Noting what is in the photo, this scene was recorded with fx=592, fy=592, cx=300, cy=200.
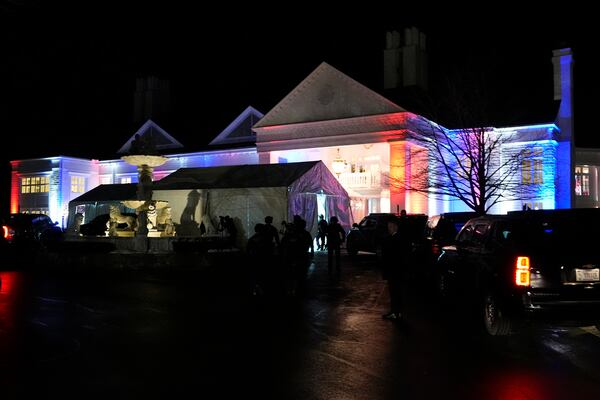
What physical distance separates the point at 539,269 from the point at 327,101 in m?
26.7

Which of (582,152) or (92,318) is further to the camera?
(582,152)

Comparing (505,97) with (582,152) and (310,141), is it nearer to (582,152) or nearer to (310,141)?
(582,152)

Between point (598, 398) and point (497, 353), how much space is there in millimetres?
1995

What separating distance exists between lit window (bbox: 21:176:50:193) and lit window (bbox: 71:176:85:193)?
1751 millimetres

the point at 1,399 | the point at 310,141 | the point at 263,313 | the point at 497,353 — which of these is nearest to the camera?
the point at 1,399

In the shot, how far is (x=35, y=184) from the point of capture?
148 ft

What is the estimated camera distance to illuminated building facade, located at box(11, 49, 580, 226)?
30656 millimetres

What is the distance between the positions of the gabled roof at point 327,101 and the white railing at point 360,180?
4.12 meters

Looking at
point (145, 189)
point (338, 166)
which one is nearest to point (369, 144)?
point (338, 166)

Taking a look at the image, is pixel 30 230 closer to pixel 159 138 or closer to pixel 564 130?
pixel 159 138

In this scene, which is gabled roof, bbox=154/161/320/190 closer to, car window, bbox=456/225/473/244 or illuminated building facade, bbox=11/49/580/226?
illuminated building facade, bbox=11/49/580/226

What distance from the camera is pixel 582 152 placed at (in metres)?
35.4

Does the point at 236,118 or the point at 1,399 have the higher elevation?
the point at 236,118

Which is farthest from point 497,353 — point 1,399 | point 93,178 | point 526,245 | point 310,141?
point 93,178
